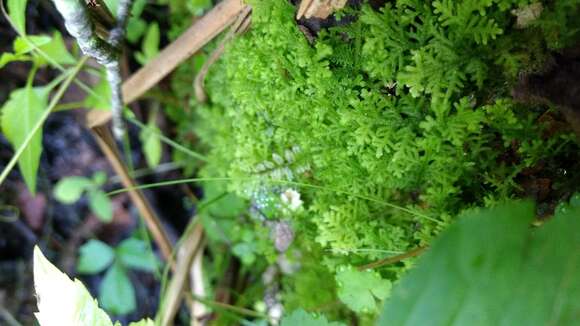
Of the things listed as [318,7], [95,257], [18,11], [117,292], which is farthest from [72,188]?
[318,7]

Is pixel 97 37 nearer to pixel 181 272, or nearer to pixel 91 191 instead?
pixel 181 272

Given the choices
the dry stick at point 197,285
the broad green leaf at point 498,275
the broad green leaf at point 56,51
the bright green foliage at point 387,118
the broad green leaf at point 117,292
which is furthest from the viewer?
the broad green leaf at point 117,292

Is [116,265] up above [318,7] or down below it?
below

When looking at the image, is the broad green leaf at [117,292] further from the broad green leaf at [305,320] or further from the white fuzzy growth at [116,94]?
the broad green leaf at [305,320]

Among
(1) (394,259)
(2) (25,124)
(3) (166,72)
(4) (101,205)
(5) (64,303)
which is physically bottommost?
(4) (101,205)

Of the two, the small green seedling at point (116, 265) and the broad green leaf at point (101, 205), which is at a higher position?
the broad green leaf at point (101, 205)

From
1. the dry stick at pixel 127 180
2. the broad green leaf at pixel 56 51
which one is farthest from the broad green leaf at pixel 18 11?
the dry stick at pixel 127 180

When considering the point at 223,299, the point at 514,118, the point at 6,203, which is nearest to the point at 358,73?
the point at 514,118
